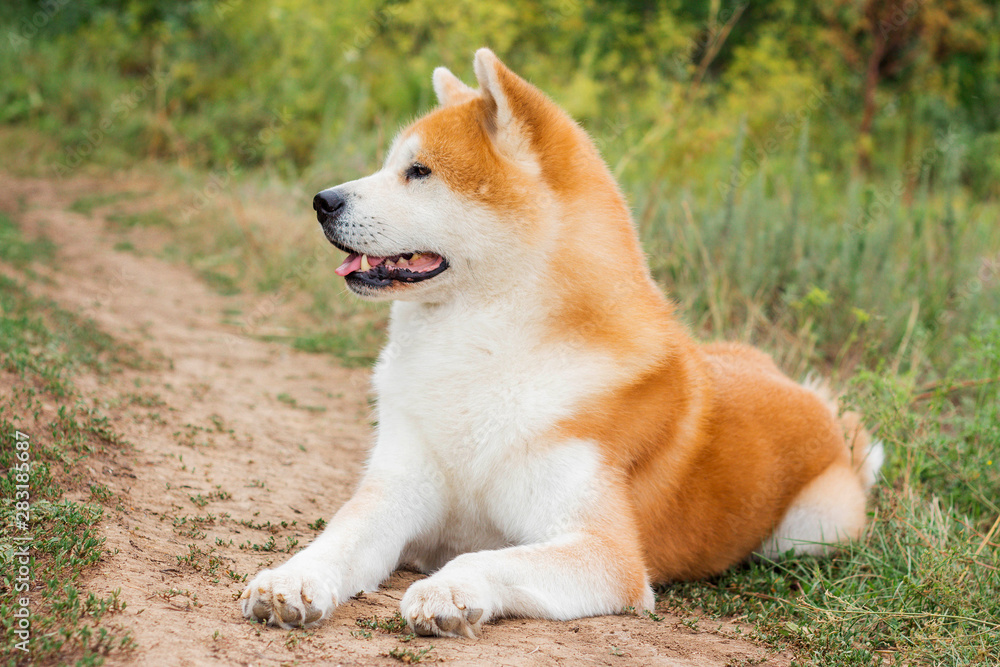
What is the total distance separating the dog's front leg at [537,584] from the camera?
→ 2299mm

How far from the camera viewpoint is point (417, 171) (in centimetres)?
299

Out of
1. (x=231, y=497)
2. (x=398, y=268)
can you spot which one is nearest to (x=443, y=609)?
(x=398, y=268)

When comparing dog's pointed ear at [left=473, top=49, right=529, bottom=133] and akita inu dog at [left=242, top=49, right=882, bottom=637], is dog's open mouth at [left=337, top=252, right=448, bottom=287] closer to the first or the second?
akita inu dog at [left=242, top=49, right=882, bottom=637]

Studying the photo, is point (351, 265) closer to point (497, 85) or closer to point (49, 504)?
point (497, 85)

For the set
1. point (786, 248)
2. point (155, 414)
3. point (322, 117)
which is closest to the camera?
point (155, 414)

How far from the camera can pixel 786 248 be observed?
573cm

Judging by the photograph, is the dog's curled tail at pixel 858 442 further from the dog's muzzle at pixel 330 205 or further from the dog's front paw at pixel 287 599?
the dog's front paw at pixel 287 599

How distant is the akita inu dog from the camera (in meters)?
2.67

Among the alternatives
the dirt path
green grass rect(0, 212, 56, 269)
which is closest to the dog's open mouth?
the dirt path

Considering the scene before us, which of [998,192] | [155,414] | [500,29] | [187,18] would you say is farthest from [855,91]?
[155,414]

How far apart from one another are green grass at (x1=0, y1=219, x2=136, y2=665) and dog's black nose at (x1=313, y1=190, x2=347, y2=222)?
1.17 meters

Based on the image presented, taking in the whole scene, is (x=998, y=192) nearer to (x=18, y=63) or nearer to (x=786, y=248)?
(x=786, y=248)

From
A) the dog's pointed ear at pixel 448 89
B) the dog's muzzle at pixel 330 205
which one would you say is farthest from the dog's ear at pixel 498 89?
the dog's muzzle at pixel 330 205

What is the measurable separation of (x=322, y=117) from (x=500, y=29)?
2.44 m
